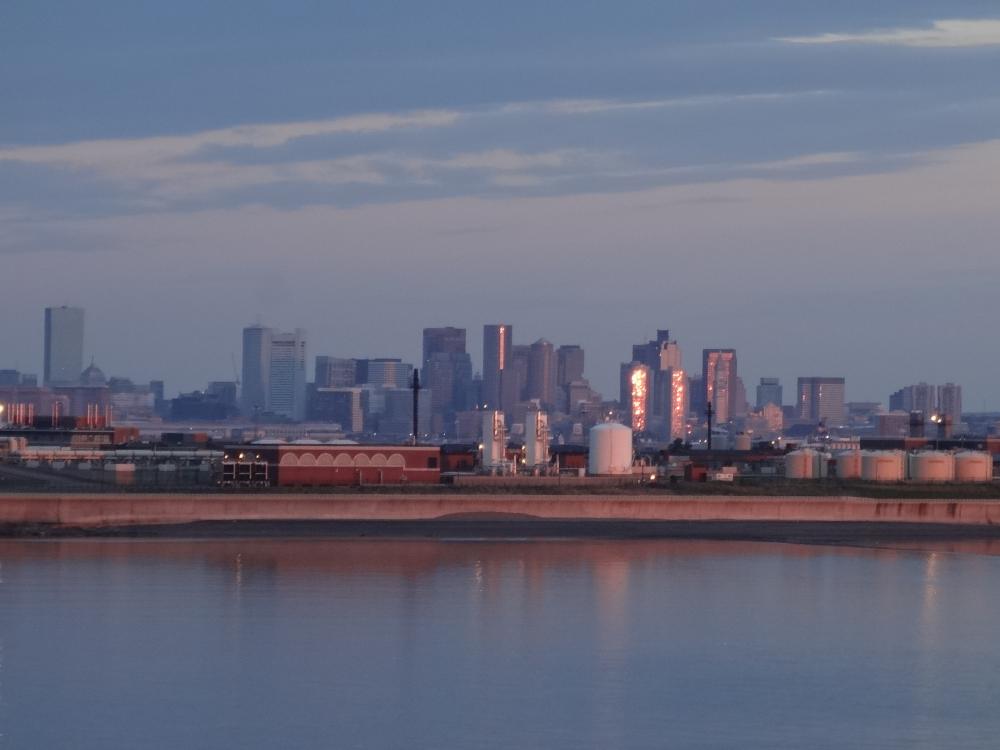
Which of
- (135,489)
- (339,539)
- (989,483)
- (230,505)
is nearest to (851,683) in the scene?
(339,539)

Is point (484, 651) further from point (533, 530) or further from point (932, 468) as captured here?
point (932, 468)

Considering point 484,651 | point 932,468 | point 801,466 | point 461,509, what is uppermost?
point 932,468

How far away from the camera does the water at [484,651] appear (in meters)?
25.1

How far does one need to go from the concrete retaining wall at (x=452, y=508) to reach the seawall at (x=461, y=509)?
0.03m

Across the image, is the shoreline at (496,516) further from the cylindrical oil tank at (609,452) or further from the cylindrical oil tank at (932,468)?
the cylindrical oil tank at (609,452)

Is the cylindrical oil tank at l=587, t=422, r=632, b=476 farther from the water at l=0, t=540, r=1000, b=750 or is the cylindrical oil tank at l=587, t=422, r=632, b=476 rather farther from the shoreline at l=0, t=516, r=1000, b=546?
the water at l=0, t=540, r=1000, b=750

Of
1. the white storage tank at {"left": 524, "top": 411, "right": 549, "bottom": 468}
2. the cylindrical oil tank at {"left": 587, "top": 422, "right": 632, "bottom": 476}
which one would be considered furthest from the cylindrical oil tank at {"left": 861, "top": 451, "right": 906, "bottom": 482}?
the white storage tank at {"left": 524, "top": 411, "right": 549, "bottom": 468}

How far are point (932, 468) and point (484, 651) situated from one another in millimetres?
52380

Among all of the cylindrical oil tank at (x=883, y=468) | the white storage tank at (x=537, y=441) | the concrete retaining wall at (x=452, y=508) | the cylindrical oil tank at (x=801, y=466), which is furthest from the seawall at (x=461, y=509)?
the cylindrical oil tank at (x=801, y=466)

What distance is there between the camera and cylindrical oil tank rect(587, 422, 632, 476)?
3044 inches

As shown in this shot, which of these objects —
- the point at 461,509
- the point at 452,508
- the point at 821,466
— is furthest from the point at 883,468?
the point at 452,508

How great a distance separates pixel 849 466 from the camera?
81.9m

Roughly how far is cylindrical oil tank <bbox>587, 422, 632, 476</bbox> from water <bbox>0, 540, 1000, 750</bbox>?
1079 inches

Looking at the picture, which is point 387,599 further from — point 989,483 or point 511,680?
point 989,483
